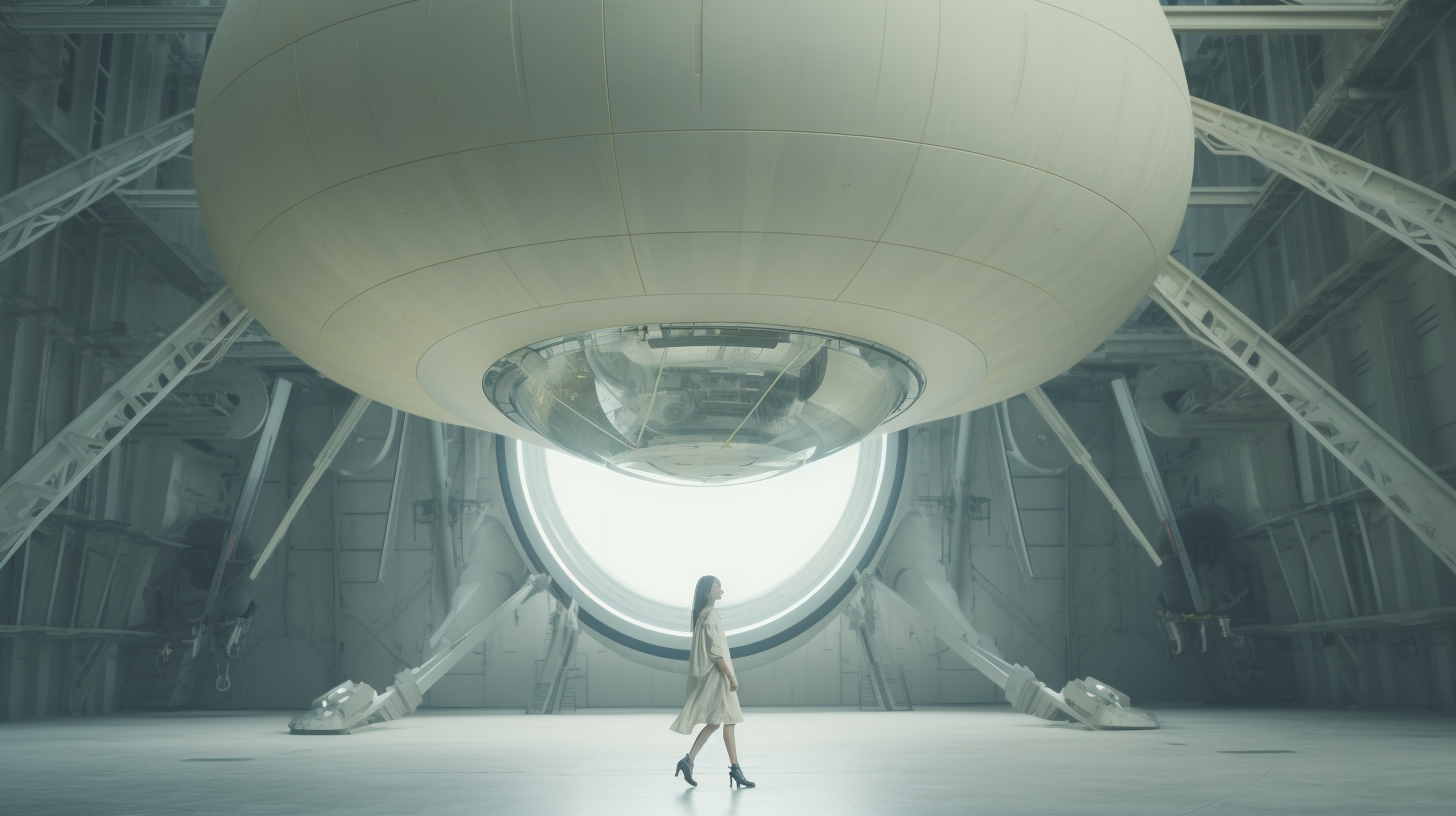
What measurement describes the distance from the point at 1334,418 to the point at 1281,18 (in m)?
5.29

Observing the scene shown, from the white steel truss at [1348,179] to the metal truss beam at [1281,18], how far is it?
103 centimetres

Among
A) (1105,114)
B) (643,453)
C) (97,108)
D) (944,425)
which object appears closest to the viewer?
(1105,114)

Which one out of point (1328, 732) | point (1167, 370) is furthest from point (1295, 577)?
point (1328, 732)

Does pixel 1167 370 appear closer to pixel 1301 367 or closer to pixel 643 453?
pixel 1301 367

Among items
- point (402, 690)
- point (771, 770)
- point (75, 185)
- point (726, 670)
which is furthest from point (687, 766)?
point (75, 185)

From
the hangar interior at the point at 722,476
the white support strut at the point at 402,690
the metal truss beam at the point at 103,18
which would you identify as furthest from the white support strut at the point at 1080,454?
the metal truss beam at the point at 103,18

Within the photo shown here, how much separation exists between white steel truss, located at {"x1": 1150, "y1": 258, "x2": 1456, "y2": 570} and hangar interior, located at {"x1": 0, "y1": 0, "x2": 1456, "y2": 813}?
78 mm

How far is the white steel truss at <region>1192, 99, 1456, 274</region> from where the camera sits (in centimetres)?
1113

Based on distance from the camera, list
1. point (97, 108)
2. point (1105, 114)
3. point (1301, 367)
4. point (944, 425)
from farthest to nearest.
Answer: point (944, 425), point (97, 108), point (1301, 367), point (1105, 114)

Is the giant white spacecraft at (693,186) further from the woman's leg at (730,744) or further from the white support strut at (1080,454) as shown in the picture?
the white support strut at (1080,454)

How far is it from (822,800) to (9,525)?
493 inches

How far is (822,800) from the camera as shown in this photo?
6.05 meters

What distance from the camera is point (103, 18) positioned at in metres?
15.5

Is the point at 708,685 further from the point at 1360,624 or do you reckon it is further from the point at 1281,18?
the point at 1360,624
